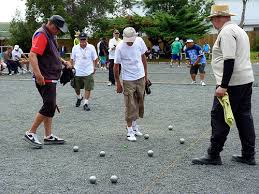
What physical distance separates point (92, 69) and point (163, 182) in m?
6.81

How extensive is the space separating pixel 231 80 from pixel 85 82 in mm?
6237

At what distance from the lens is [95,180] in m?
5.47

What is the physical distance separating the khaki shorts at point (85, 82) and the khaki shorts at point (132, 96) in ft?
12.1

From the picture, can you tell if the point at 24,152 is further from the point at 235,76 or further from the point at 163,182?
the point at 235,76

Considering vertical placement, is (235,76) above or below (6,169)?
above

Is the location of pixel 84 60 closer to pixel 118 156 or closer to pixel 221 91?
pixel 118 156

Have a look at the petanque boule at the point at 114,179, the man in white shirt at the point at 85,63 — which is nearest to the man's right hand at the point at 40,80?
the petanque boule at the point at 114,179

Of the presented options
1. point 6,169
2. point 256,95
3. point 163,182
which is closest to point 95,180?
point 163,182

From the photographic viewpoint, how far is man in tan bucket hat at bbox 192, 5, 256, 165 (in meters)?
5.93

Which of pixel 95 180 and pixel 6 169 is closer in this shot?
pixel 95 180

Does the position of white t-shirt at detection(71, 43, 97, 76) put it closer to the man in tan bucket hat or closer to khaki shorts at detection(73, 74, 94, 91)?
khaki shorts at detection(73, 74, 94, 91)

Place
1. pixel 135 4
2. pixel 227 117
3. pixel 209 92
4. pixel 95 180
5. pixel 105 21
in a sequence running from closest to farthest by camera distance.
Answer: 1. pixel 95 180
2. pixel 227 117
3. pixel 209 92
4. pixel 105 21
5. pixel 135 4

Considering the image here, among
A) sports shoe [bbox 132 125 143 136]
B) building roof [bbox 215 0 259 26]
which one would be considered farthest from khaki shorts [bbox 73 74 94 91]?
building roof [bbox 215 0 259 26]

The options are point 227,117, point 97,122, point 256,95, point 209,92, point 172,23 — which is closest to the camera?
point 227,117
